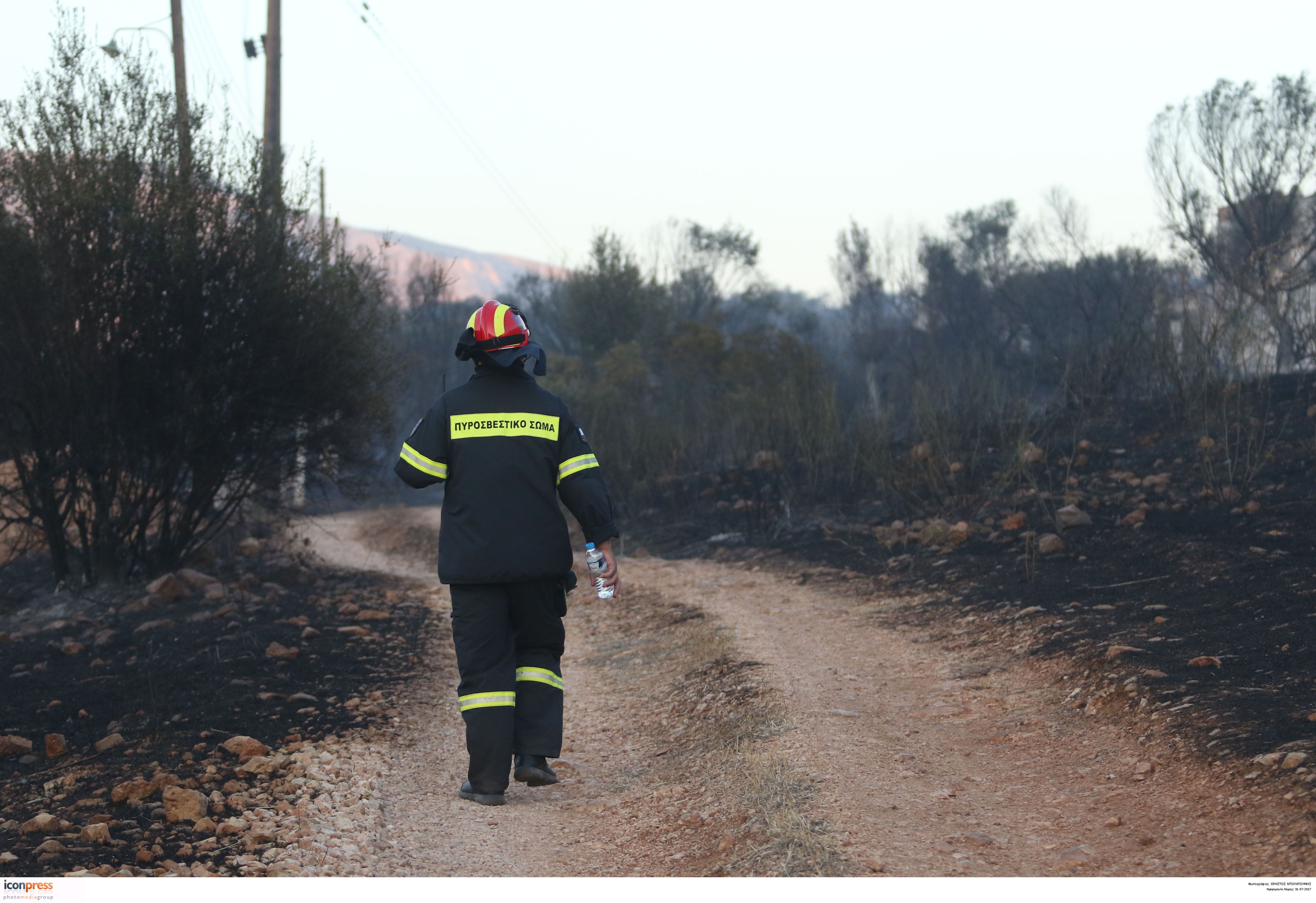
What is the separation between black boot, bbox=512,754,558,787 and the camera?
4602 mm

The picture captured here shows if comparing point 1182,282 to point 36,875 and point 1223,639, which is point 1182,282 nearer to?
point 1223,639

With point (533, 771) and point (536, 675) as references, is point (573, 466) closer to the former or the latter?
point (536, 675)

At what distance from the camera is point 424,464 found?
14.9ft

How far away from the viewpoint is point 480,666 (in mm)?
4508

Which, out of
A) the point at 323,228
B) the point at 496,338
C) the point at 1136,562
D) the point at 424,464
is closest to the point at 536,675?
the point at 424,464

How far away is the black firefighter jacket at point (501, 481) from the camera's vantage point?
14.8 ft

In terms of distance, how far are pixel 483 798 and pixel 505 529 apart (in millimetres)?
1121

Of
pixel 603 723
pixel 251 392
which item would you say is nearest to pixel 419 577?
pixel 251 392

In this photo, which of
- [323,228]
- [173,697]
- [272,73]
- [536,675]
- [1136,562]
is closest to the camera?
[536,675]

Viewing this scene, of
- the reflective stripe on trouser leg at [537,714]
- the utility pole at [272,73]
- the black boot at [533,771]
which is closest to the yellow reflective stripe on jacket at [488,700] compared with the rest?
the reflective stripe on trouser leg at [537,714]

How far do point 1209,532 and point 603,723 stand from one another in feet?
17.4

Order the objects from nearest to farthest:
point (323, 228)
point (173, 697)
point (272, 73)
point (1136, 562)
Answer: point (173, 697) → point (1136, 562) → point (323, 228) → point (272, 73)

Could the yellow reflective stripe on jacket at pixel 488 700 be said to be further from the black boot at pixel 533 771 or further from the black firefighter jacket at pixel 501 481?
the black firefighter jacket at pixel 501 481
